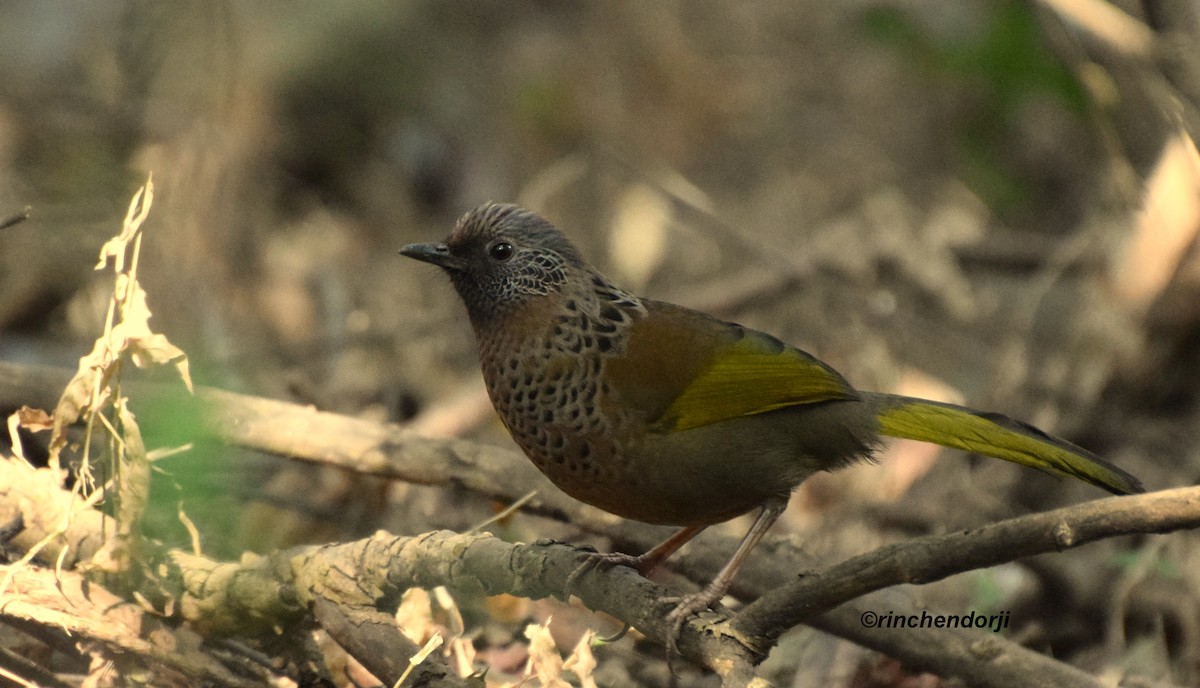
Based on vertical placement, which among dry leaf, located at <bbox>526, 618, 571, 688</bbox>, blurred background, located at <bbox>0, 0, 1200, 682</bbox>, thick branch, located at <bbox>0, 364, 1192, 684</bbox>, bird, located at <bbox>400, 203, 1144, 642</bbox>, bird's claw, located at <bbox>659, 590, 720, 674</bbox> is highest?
blurred background, located at <bbox>0, 0, 1200, 682</bbox>

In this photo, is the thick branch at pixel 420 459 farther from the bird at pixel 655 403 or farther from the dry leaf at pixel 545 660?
the dry leaf at pixel 545 660

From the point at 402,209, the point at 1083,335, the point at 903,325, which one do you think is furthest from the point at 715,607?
the point at 402,209

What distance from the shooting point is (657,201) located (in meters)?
7.91

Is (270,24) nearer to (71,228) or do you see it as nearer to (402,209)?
(402,209)

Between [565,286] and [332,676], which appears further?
[565,286]

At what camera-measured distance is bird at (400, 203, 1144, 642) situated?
3385 millimetres

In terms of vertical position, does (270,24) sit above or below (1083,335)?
above

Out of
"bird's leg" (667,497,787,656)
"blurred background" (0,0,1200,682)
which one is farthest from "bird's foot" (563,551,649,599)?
Result: "blurred background" (0,0,1200,682)

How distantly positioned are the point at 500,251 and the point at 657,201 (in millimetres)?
4239


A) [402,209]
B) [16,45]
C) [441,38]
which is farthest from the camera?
[441,38]

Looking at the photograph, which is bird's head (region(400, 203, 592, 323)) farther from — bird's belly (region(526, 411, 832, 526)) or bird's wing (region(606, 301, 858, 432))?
bird's belly (region(526, 411, 832, 526))

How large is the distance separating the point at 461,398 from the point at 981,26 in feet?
14.0

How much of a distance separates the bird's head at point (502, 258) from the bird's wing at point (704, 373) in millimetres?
279

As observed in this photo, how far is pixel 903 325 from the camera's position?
6824mm
